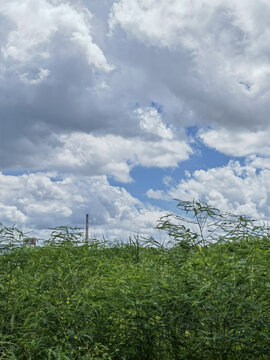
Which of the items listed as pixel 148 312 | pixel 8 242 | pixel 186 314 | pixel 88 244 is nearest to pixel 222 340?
pixel 186 314

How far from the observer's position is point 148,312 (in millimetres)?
3236

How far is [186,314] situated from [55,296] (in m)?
1.06

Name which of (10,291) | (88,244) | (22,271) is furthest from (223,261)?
(88,244)

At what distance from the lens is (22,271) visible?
4988 mm

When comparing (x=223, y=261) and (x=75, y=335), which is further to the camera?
(x=223, y=261)

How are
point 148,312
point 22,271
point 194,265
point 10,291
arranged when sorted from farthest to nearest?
point 22,271 → point 10,291 → point 194,265 → point 148,312

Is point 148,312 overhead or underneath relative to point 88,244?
underneath

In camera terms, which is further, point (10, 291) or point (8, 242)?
point (8, 242)

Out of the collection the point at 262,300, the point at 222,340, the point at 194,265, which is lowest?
the point at 222,340

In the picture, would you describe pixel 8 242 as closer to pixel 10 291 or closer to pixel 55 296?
pixel 10 291

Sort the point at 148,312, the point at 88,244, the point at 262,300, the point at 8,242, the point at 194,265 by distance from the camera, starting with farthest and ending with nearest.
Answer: the point at 88,244, the point at 8,242, the point at 194,265, the point at 148,312, the point at 262,300

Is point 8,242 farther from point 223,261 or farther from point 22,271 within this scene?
point 223,261

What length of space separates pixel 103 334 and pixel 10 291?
122 centimetres

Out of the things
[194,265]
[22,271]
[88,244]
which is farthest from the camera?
[88,244]
